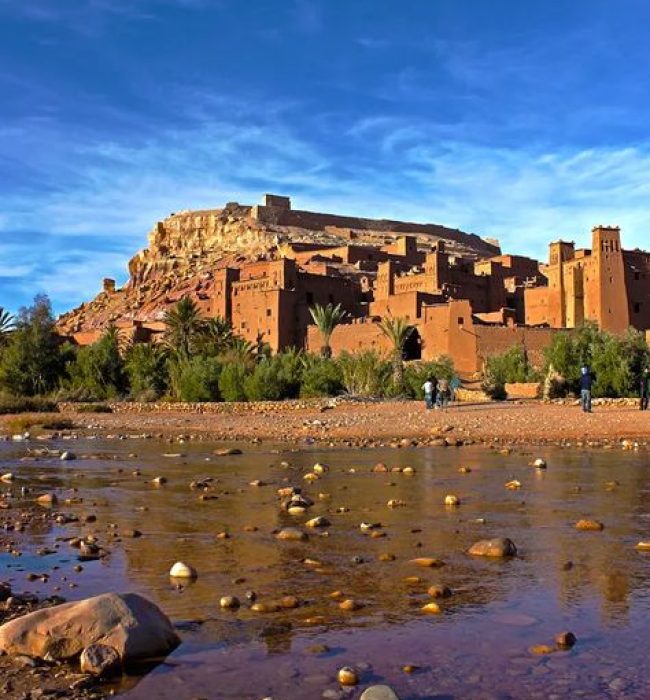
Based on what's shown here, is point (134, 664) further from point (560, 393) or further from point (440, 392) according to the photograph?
point (560, 393)

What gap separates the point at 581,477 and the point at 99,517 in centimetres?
681

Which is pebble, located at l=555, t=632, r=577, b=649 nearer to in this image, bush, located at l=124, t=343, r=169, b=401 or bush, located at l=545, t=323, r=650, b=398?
bush, located at l=545, t=323, r=650, b=398

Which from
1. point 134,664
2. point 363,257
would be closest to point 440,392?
point 134,664

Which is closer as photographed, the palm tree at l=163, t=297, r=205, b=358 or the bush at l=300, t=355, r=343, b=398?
the bush at l=300, t=355, r=343, b=398

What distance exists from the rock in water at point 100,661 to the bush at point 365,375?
3039 centimetres

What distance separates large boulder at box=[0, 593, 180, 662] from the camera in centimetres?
409

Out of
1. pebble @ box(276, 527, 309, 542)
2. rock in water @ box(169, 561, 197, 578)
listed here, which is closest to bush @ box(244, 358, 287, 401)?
pebble @ box(276, 527, 309, 542)

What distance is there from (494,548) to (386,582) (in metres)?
1.25

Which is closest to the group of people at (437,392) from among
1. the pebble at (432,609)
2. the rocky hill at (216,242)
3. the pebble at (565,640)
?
the pebble at (432,609)

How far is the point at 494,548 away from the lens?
647cm

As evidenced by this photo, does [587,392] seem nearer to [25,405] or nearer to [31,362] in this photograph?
[25,405]

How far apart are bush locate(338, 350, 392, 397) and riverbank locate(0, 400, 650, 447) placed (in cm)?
310

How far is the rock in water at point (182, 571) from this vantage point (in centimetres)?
580

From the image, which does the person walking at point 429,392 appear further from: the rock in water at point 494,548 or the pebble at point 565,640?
the pebble at point 565,640
